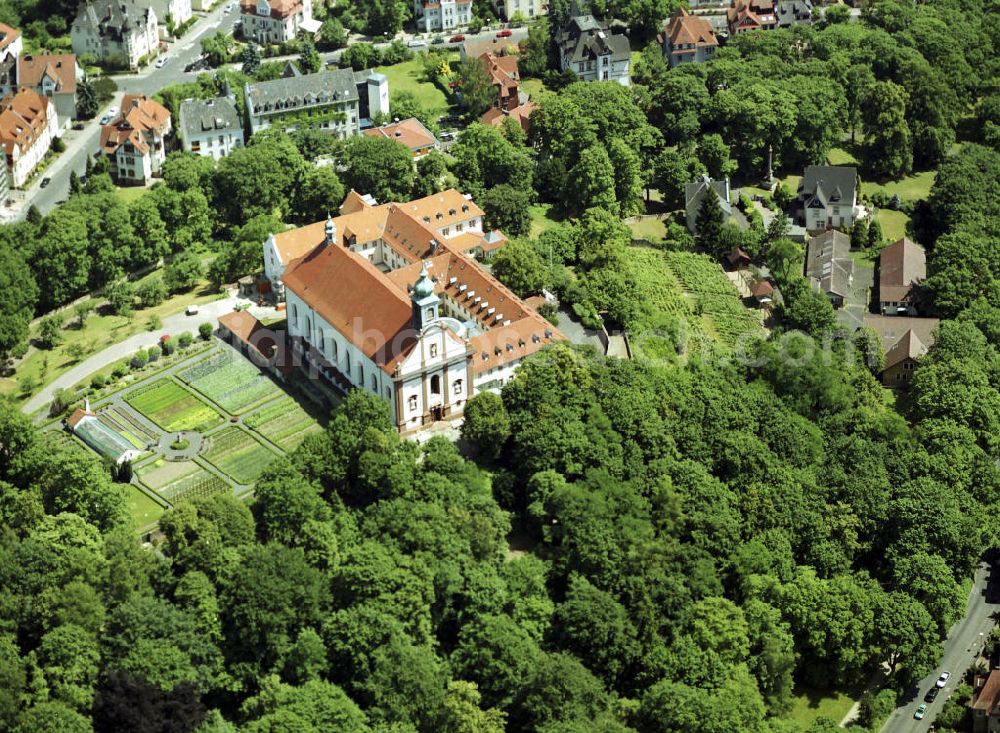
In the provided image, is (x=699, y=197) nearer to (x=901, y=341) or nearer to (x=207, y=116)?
(x=901, y=341)

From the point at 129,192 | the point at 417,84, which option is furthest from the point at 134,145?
the point at 417,84

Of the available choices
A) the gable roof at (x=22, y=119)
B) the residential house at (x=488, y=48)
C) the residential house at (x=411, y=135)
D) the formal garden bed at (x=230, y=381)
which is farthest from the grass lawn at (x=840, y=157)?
the gable roof at (x=22, y=119)

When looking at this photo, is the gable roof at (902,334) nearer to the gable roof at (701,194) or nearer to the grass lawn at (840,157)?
the gable roof at (701,194)

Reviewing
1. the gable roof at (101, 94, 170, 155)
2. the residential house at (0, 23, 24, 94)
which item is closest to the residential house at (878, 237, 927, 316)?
the gable roof at (101, 94, 170, 155)

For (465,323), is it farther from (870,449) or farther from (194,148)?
(194,148)

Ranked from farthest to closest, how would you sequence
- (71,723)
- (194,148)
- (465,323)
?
(194,148) < (465,323) < (71,723)

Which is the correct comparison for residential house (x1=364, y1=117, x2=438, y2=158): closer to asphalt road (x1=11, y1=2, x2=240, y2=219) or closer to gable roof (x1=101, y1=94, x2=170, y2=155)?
gable roof (x1=101, y1=94, x2=170, y2=155)

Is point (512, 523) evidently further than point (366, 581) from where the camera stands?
Yes

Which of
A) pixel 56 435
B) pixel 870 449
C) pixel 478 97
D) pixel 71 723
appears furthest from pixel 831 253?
pixel 71 723
